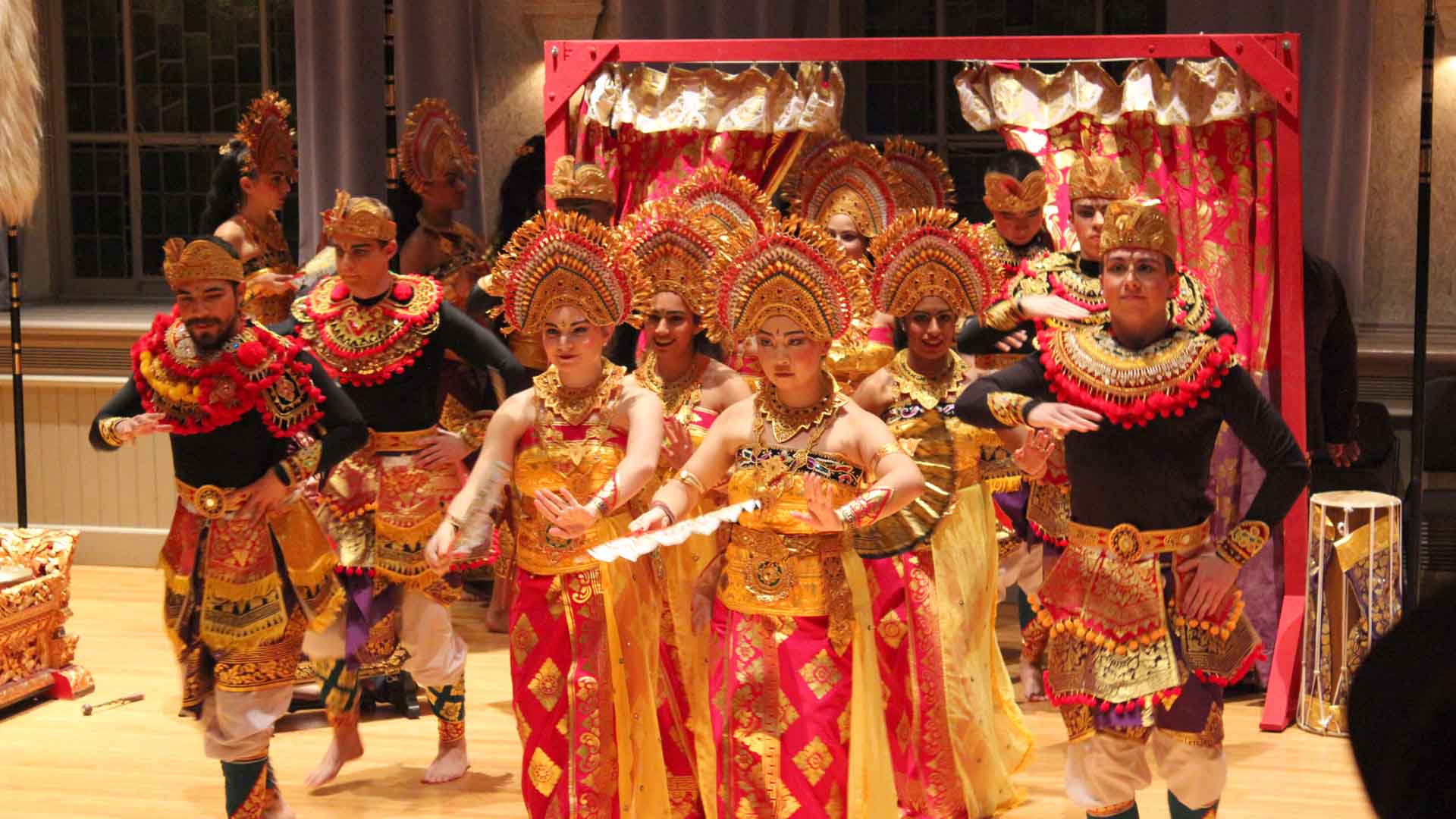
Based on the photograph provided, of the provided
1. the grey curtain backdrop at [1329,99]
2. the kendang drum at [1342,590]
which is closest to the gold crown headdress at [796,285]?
the kendang drum at [1342,590]

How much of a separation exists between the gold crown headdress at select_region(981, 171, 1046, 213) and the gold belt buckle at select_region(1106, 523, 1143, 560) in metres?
1.98

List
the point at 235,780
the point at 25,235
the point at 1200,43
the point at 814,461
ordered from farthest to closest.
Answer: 1. the point at 25,235
2. the point at 1200,43
3. the point at 235,780
4. the point at 814,461

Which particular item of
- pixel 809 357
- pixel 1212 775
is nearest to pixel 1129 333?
pixel 809 357

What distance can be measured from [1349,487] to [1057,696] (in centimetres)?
278

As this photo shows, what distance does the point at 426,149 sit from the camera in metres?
6.06

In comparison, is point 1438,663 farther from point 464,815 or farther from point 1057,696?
point 464,815

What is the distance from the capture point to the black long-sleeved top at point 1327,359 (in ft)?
18.8

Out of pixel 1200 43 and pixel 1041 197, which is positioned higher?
pixel 1200 43

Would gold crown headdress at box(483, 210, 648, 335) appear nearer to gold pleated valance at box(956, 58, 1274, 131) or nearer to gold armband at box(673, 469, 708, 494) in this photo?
gold armband at box(673, 469, 708, 494)

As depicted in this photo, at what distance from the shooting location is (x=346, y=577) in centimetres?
485

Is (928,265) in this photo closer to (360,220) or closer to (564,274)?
(564,274)

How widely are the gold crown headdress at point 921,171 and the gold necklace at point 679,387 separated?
1590mm

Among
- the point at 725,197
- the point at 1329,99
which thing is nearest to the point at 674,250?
the point at 725,197

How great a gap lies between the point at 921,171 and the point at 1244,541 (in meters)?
2.58
